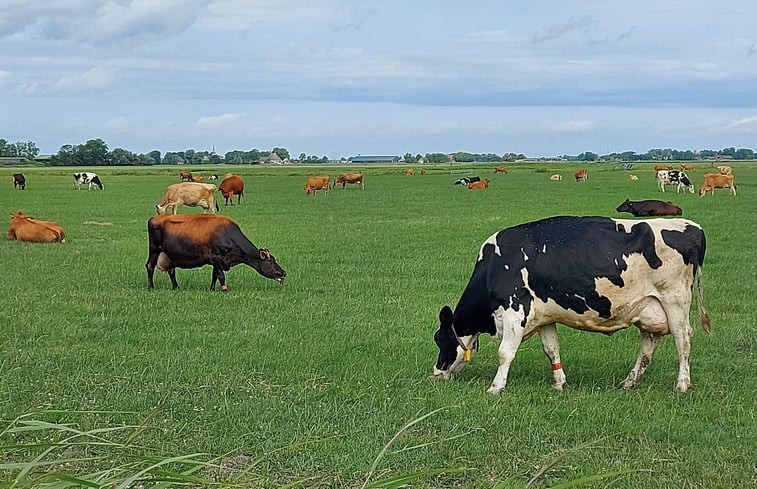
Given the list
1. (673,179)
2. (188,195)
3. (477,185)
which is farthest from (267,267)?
(477,185)

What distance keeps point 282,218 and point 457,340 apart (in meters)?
21.1

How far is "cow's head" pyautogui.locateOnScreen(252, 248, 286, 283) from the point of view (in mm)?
14695

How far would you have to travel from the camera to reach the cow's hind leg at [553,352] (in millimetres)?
8406

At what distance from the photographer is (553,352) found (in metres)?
8.45

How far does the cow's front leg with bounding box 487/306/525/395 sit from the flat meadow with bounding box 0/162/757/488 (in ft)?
0.55

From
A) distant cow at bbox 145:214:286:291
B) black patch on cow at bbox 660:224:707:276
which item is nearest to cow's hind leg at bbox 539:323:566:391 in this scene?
black patch on cow at bbox 660:224:707:276

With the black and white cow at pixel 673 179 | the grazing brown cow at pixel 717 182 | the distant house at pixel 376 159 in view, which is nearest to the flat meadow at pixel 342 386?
the grazing brown cow at pixel 717 182

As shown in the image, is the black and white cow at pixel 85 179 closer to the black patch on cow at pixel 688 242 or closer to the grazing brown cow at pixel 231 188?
the grazing brown cow at pixel 231 188

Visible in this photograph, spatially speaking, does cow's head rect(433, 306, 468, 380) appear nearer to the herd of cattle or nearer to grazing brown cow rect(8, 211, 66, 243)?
the herd of cattle

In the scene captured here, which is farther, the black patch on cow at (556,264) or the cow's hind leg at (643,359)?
the cow's hind leg at (643,359)

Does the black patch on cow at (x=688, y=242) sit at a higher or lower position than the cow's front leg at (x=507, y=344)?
higher

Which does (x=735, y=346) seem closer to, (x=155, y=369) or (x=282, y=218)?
(x=155, y=369)

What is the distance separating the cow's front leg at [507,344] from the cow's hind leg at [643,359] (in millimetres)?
1098


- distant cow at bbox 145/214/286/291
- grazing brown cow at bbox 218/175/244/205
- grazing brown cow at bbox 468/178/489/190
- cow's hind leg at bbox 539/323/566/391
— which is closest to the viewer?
cow's hind leg at bbox 539/323/566/391
